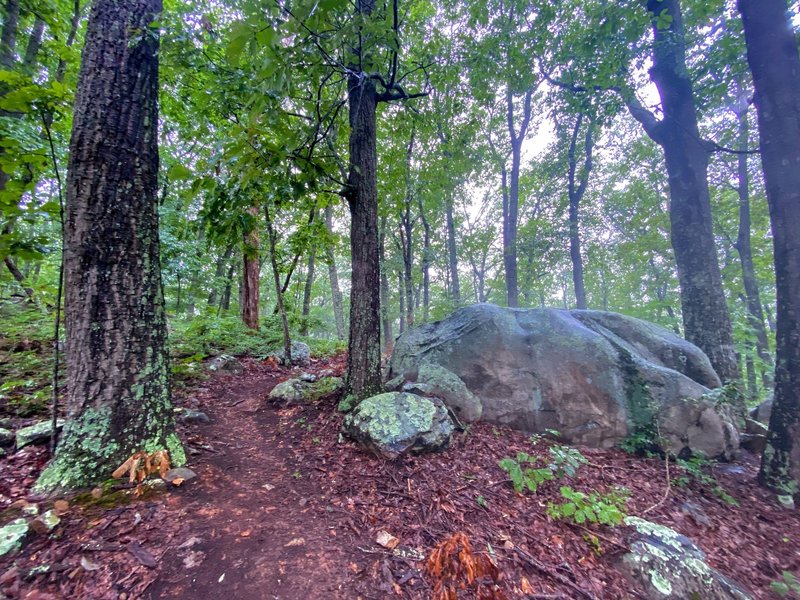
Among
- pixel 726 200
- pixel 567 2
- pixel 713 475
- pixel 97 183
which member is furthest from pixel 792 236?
pixel 726 200

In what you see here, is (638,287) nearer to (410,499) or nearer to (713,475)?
(713,475)

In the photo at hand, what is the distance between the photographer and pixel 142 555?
1.94 m

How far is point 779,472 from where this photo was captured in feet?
11.1

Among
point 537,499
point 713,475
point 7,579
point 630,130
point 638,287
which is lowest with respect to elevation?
point 713,475

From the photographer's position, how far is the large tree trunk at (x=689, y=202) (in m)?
5.37

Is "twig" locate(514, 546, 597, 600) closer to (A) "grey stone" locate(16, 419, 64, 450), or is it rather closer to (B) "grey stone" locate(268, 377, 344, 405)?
(B) "grey stone" locate(268, 377, 344, 405)

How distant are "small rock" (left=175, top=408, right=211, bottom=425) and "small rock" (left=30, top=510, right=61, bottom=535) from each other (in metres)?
1.81

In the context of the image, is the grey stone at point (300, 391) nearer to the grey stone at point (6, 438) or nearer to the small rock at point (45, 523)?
the grey stone at point (6, 438)

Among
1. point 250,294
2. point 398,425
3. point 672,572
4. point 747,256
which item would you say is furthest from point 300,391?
point 747,256

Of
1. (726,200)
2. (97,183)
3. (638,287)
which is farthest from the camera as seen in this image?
(638,287)

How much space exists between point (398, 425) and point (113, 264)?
122 inches

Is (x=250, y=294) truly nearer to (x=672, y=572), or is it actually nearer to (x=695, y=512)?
(x=672, y=572)

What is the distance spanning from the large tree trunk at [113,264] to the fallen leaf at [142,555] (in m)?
0.82

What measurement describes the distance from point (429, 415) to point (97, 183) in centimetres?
389
